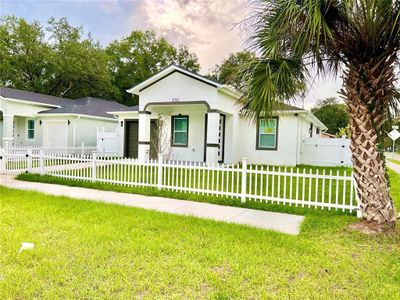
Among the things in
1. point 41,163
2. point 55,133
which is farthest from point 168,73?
point 55,133

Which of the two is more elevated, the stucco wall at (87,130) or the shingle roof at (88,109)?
the shingle roof at (88,109)

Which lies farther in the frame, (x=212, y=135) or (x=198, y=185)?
(x=212, y=135)

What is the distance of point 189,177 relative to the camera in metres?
8.38

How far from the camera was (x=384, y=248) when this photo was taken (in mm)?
4582

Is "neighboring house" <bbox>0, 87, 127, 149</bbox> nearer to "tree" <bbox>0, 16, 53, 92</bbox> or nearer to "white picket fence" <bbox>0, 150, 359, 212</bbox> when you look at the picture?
"white picket fence" <bbox>0, 150, 359, 212</bbox>

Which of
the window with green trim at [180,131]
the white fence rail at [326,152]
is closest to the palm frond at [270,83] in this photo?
the window with green trim at [180,131]

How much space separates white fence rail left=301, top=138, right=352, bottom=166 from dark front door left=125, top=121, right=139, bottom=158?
392 inches

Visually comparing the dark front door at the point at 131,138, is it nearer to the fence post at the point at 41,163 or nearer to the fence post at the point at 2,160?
the fence post at the point at 2,160

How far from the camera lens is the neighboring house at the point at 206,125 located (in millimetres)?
13188

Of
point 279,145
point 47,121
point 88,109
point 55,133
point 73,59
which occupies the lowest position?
point 279,145

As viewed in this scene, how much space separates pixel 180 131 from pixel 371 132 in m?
11.8

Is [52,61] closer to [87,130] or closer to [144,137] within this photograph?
[87,130]

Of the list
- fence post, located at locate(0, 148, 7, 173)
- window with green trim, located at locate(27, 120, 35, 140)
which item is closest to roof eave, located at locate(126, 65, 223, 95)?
fence post, located at locate(0, 148, 7, 173)

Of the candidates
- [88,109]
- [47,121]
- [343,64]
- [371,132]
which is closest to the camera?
[371,132]
